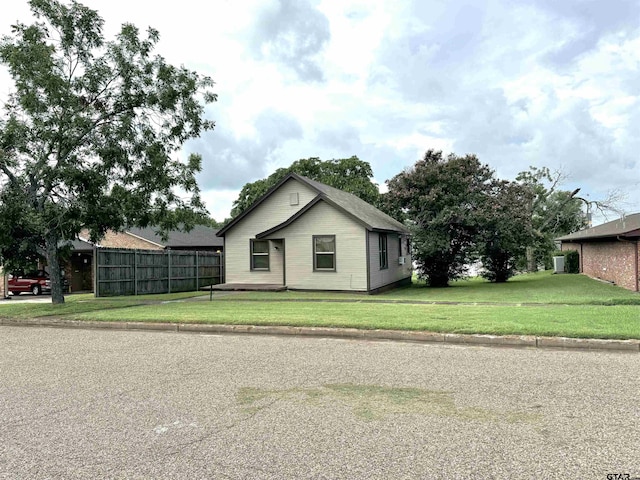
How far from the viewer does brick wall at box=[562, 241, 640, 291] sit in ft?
61.2

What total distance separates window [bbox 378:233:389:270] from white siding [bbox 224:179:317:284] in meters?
3.66

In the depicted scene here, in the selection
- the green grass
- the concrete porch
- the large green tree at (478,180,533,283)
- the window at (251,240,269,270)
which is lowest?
the green grass

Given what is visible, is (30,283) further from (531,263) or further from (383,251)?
(531,263)

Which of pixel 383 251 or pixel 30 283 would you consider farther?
pixel 30 283

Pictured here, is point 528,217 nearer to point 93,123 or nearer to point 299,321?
point 299,321

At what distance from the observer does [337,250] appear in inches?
799

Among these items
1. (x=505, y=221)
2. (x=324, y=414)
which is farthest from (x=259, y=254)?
(x=324, y=414)

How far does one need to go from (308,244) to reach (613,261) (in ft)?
44.2

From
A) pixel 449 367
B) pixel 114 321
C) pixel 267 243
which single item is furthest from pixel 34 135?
pixel 449 367

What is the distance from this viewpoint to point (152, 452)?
3.95 metres

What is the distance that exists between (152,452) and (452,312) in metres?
8.79

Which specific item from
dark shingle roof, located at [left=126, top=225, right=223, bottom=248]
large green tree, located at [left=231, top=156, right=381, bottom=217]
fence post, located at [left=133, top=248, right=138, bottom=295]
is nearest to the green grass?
fence post, located at [left=133, top=248, right=138, bottom=295]

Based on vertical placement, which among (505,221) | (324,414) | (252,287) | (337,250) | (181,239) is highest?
(181,239)

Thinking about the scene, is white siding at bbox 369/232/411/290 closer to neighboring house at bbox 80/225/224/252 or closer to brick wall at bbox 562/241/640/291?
brick wall at bbox 562/241/640/291
